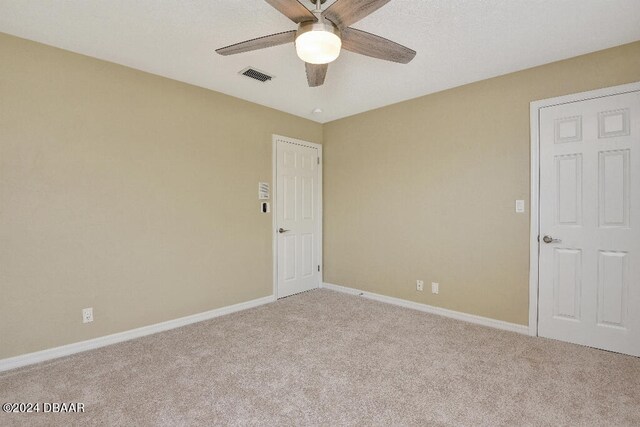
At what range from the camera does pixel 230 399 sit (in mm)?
1985

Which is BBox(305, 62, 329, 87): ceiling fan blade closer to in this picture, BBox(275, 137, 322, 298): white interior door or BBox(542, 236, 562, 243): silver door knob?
BBox(275, 137, 322, 298): white interior door

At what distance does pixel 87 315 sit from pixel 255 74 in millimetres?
2655

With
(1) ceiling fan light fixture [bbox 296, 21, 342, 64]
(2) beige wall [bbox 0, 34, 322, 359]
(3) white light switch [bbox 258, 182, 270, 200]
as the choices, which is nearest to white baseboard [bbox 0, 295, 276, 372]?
(2) beige wall [bbox 0, 34, 322, 359]

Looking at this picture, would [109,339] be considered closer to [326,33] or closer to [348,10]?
[326,33]

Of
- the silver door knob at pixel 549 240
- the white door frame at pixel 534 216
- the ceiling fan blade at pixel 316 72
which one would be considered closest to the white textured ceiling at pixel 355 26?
the ceiling fan blade at pixel 316 72

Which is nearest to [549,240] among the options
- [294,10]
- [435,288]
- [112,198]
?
[435,288]

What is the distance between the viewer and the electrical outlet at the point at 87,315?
104 inches

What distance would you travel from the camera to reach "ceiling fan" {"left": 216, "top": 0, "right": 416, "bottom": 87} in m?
1.59

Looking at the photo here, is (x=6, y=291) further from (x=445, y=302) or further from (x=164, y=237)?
(x=445, y=302)

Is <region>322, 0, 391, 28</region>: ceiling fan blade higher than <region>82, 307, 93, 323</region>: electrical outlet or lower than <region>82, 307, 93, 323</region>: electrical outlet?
higher

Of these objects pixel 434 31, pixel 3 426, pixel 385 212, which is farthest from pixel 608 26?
pixel 3 426

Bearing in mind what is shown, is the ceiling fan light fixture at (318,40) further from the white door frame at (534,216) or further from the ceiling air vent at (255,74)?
the white door frame at (534,216)

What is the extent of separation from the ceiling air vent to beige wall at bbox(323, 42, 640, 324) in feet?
5.26

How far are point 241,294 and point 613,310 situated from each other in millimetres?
3612
